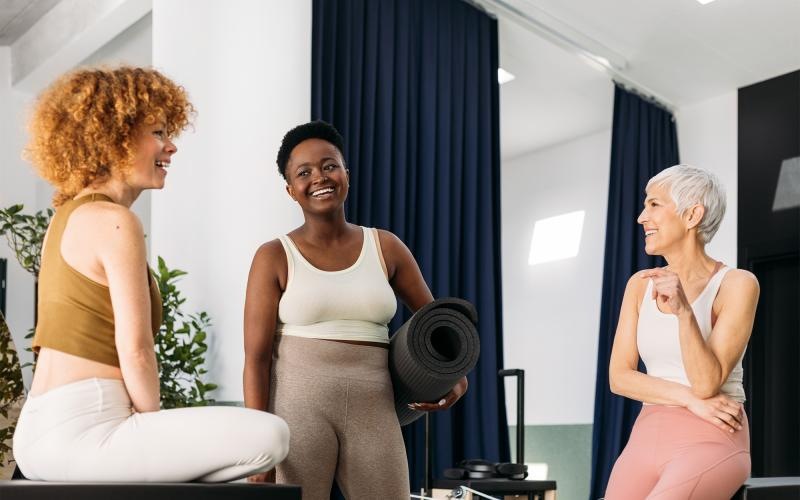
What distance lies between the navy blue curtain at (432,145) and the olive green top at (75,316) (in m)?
2.69

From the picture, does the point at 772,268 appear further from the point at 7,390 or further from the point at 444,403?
the point at 7,390

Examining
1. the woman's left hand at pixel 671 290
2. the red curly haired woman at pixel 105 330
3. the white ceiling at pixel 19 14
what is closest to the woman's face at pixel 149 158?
the red curly haired woman at pixel 105 330

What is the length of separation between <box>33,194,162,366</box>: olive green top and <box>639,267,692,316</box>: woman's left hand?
42.6 inches

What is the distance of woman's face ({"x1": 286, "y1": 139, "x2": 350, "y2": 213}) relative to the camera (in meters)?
2.13

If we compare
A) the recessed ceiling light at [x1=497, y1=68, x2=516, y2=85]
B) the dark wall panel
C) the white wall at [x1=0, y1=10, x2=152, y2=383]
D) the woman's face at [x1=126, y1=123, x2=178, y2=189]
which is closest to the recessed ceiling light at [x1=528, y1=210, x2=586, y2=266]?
the dark wall panel

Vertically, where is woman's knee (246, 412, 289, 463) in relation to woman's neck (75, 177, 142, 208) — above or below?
below

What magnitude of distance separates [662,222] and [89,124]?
123cm

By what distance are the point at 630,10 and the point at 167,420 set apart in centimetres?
444

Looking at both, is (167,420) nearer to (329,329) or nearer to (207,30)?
(329,329)

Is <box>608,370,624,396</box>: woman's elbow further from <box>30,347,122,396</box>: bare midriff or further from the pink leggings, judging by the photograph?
<box>30,347,122,396</box>: bare midriff

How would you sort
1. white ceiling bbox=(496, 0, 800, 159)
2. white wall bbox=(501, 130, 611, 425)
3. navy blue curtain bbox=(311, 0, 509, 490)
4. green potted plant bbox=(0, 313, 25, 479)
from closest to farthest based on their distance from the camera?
green potted plant bbox=(0, 313, 25, 479) < navy blue curtain bbox=(311, 0, 509, 490) < white ceiling bbox=(496, 0, 800, 159) < white wall bbox=(501, 130, 611, 425)

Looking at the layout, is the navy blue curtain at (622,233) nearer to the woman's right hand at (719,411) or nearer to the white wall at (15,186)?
the white wall at (15,186)

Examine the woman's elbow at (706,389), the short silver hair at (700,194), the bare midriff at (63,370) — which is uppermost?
the short silver hair at (700,194)

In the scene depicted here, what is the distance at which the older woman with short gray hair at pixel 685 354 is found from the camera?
1.89 m
